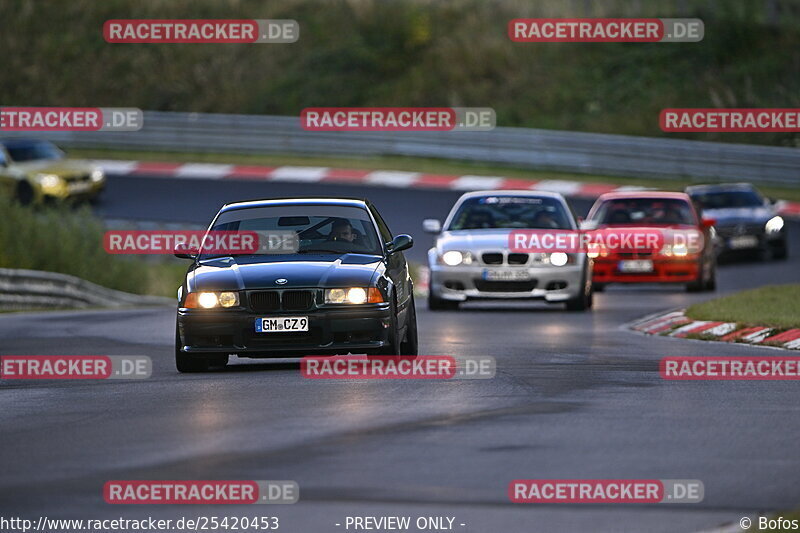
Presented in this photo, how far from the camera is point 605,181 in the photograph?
131 feet

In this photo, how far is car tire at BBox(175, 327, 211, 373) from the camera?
47.4ft

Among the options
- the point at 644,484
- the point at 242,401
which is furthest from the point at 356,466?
the point at 242,401

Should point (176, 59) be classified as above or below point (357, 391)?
above

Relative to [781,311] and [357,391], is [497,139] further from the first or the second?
[357,391]

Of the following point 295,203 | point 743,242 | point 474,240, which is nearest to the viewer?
point 295,203

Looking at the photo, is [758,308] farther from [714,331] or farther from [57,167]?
[57,167]

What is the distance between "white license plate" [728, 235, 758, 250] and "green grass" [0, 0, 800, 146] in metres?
10.6

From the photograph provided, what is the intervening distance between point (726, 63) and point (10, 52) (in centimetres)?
2141

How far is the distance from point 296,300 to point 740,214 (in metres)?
18.4
